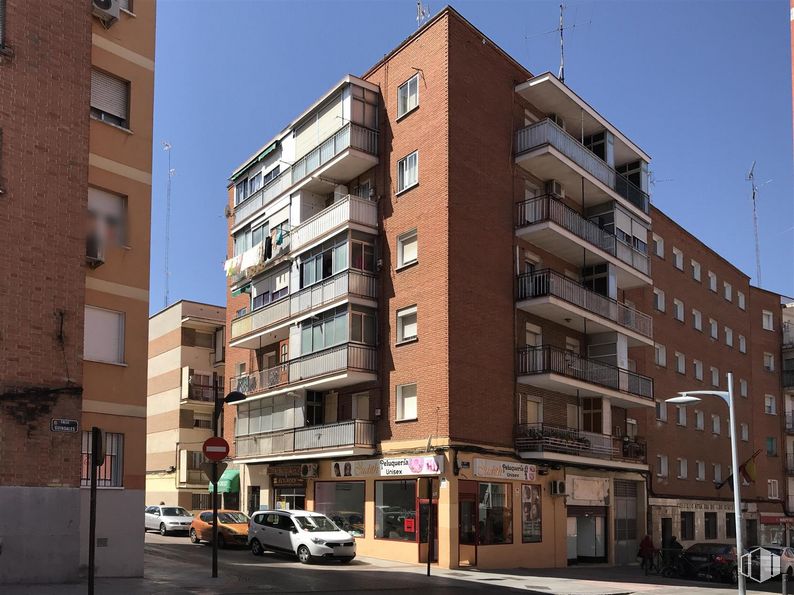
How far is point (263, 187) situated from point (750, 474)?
81.9 feet

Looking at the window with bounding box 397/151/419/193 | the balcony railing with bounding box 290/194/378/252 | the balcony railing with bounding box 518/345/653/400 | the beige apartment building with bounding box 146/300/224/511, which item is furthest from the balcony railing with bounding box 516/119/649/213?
the beige apartment building with bounding box 146/300/224/511

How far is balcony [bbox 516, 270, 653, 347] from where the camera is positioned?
104 feet

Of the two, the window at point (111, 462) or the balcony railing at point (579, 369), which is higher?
the balcony railing at point (579, 369)

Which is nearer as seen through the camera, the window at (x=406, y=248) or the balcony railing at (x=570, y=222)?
the window at (x=406, y=248)

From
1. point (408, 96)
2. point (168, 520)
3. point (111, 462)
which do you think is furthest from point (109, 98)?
point (168, 520)

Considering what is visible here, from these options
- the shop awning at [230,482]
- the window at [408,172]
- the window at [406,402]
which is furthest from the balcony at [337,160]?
the shop awning at [230,482]

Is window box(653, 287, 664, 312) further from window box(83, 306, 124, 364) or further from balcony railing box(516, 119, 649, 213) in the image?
window box(83, 306, 124, 364)

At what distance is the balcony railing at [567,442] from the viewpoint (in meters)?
30.6

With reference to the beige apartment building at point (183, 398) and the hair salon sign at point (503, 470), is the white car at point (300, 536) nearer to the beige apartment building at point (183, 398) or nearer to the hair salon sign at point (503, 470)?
the hair salon sign at point (503, 470)

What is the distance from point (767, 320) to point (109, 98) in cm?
4779

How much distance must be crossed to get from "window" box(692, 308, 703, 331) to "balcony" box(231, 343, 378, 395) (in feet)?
76.3

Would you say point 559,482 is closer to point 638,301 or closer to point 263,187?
point 638,301

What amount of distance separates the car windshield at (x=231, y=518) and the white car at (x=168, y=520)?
6515mm

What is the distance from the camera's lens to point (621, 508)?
3744cm
